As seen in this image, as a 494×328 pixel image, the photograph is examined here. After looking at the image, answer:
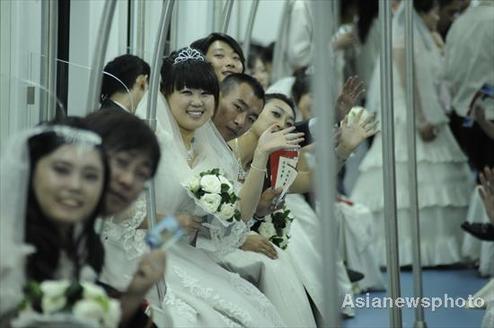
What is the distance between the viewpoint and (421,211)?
6.78 meters

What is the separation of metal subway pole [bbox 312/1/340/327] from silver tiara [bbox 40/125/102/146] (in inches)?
17.8

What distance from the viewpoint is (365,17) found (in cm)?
800

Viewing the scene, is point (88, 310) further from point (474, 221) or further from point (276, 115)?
point (474, 221)

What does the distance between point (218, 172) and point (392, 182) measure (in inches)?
26.0

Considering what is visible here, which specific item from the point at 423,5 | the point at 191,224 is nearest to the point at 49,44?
the point at 191,224

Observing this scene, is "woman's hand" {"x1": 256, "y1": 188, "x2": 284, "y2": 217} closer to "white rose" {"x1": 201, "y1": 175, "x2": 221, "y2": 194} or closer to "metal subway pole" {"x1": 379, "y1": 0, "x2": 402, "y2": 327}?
"metal subway pole" {"x1": 379, "y1": 0, "x2": 402, "y2": 327}

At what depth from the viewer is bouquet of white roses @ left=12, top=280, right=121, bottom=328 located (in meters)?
2.17

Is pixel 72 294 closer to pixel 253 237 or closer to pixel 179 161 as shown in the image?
pixel 179 161

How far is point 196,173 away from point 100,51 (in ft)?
2.85

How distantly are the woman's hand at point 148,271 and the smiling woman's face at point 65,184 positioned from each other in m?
Result: 0.16

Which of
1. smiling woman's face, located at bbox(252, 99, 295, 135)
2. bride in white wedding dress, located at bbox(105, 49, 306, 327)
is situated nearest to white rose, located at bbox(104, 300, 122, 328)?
bride in white wedding dress, located at bbox(105, 49, 306, 327)

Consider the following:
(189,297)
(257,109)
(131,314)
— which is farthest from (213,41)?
(131,314)

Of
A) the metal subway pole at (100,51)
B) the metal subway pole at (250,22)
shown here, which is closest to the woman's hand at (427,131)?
the metal subway pole at (250,22)

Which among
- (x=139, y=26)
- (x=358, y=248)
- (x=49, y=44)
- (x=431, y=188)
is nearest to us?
(x=49, y=44)
